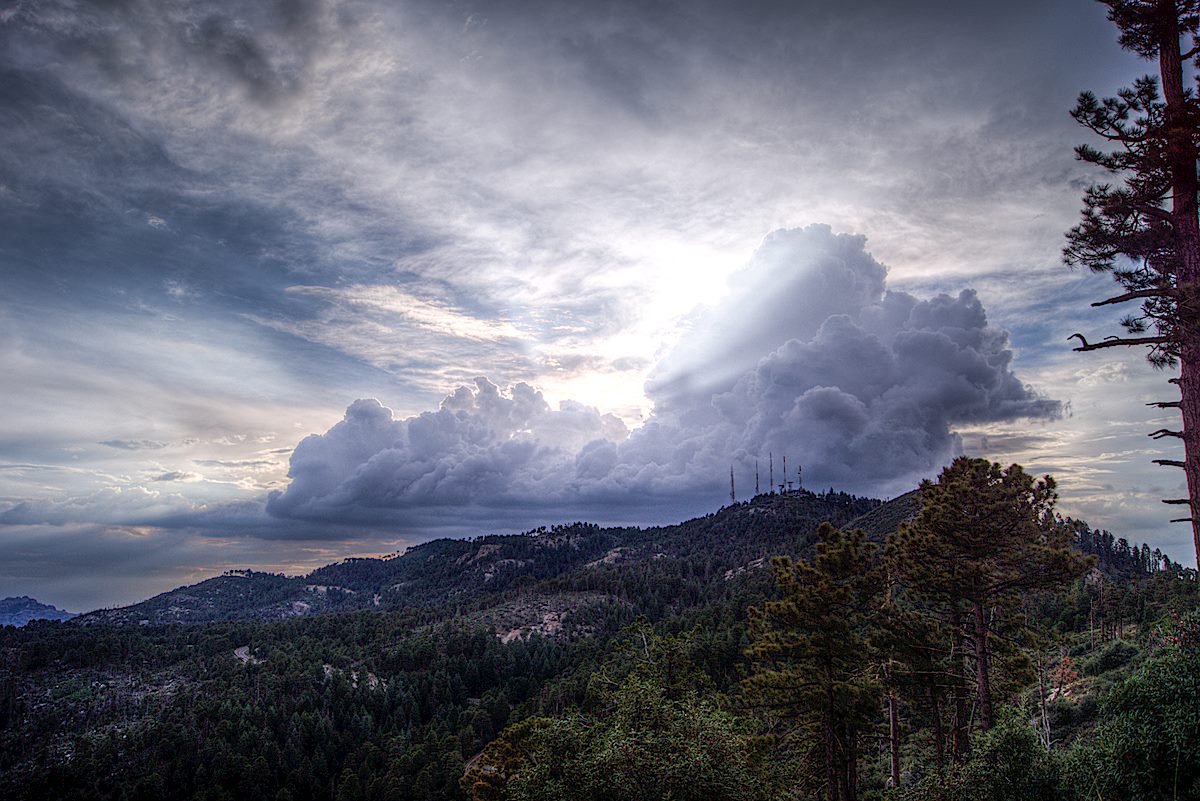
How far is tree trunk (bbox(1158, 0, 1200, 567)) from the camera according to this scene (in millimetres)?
13391

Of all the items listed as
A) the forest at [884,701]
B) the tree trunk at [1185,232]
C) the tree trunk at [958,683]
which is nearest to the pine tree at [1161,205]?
the tree trunk at [1185,232]

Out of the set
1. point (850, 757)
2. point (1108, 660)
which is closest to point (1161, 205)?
point (850, 757)

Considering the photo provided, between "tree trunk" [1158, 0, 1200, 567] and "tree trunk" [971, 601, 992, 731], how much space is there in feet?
41.7

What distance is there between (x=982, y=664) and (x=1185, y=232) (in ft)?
56.9

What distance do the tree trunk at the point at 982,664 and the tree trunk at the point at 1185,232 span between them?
41.7 ft

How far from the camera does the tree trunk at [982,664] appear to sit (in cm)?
2252

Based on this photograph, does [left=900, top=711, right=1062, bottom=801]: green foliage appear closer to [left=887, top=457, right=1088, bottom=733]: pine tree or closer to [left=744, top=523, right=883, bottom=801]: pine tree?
[left=887, top=457, right=1088, bottom=733]: pine tree

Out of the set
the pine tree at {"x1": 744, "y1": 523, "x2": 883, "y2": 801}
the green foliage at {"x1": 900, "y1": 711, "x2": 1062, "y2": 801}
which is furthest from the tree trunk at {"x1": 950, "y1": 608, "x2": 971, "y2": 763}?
the green foliage at {"x1": 900, "y1": 711, "x2": 1062, "y2": 801}

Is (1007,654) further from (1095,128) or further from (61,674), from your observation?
(61,674)

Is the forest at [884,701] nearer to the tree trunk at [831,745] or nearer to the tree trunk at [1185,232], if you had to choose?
the tree trunk at [831,745]

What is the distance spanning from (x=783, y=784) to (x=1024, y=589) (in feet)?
46.4

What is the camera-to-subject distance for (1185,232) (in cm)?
1405

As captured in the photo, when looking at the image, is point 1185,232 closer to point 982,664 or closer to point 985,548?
point 985,548

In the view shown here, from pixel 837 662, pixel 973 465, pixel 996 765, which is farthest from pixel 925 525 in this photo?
pixel 996 765
